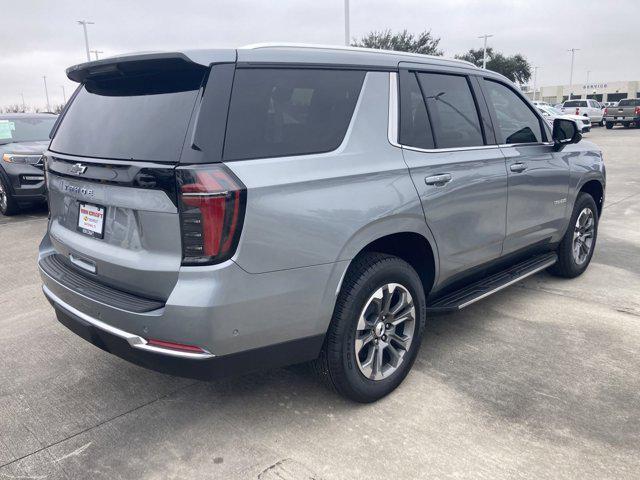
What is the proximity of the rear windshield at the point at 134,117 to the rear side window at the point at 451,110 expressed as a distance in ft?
5.10

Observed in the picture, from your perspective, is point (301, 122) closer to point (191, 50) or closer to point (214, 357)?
point (191, 50)

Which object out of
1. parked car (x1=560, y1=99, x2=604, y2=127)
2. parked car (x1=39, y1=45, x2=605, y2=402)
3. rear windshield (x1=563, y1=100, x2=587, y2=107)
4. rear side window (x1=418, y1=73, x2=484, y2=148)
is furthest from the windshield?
rear windshield (x1=563, y1=100, x2=587, y2=107)

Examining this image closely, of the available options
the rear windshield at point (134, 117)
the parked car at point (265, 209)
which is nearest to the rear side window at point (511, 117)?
the parked car at point (265, 209)

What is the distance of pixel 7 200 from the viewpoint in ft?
28.1

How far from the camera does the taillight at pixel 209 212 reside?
7.22ft

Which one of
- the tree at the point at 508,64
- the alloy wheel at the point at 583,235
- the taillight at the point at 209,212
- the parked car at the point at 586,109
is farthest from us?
the tree at the point at 508,64

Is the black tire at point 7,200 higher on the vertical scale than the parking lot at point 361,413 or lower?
higher

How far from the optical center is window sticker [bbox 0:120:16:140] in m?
9.08

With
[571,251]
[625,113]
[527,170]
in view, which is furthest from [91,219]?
[625,113]

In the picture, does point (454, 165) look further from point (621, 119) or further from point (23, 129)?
point (621, 119)

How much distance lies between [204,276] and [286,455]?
3.19 feet

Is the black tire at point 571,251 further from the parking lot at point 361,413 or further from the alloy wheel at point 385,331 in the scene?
the alloy wheel at point 385,331

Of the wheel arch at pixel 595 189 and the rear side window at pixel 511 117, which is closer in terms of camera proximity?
the rear side window at pixel 511 117

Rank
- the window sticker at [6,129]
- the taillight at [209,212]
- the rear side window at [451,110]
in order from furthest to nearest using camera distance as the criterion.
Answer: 1. the window sticker at [6,129]
2. the rear side window at [451,110]
3. the taillight at [209,212]
